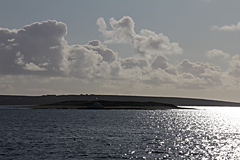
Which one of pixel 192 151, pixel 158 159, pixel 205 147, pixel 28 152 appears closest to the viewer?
pixel 158 159

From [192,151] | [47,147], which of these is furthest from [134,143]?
[47,147]

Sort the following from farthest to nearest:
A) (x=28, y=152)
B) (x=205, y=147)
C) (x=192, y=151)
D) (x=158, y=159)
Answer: (x=205, y=147) → (x=192, y=151) → (x=28, y=152) → (x=158, y=159)

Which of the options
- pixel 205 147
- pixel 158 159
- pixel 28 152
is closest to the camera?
pixel 158 159

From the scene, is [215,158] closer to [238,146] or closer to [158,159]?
[158,159]

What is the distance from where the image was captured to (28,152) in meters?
55.6

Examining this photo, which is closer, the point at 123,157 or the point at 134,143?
the point at 123,157

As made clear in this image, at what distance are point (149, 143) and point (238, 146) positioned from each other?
1812cm

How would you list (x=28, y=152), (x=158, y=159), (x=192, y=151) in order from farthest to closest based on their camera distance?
1. (x=192, y=151)
2. (x=28, y=152)
3. (x=158, y=159)

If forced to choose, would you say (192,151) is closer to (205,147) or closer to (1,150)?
(205,147)

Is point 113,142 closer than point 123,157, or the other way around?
point 123,157

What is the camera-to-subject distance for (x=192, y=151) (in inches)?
2345

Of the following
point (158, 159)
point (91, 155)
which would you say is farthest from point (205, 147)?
point (91, 155)

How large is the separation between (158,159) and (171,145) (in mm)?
16487

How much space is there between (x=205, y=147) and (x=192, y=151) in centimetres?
679
